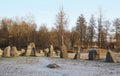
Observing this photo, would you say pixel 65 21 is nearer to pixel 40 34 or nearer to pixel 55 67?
pixel 40 34

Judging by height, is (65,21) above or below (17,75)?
above

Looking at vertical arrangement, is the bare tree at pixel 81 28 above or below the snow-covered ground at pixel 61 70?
above

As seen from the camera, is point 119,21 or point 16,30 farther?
point 16,30

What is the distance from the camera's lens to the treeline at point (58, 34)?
80.2 metres

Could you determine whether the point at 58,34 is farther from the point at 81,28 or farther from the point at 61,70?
the point at 61,70

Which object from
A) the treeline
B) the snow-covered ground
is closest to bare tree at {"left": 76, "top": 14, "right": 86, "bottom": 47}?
the treeline

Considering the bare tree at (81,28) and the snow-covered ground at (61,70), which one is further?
the bare tree at (81,28)

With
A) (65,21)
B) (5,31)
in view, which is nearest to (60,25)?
(65,21)

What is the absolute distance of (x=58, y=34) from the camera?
248 ft

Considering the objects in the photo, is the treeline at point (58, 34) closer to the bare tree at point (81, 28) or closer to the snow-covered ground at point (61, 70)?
the bare tree at point (81, 28)

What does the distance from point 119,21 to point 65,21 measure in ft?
54.0

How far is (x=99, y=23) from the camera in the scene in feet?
264

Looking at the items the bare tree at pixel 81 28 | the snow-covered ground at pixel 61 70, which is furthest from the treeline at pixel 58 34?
the snow-covered ground at pixel 61 70

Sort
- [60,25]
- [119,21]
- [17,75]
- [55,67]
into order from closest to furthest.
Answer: [17,75] → [55,67] → [60,25] → [119,21]
